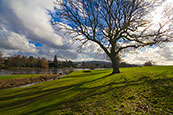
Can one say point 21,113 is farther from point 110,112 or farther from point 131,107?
point 131,107

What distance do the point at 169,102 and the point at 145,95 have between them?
1.09m

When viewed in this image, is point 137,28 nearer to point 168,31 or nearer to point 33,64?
point 168,31

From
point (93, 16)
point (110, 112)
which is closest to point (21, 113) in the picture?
point (110, 112)

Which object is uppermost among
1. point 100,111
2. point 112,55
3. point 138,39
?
point 138,39

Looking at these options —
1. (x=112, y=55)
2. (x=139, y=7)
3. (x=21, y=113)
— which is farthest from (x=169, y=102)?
(x=139, y=7)

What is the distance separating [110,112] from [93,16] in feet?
45.2

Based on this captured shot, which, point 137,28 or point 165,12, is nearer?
point 165,12

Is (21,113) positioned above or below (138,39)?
below

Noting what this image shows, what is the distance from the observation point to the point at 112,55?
47.4 feet

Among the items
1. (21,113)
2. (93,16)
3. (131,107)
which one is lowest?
(21,113)

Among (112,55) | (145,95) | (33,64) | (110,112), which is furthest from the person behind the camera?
(33,64)

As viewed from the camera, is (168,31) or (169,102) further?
(168,31)

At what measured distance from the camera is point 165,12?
9.68m

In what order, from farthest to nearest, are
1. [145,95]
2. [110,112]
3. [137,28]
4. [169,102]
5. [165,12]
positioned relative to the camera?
1. [137,28]
2. [165,12]
3. [145,95]
4. [110,112]
5. [169,102]
